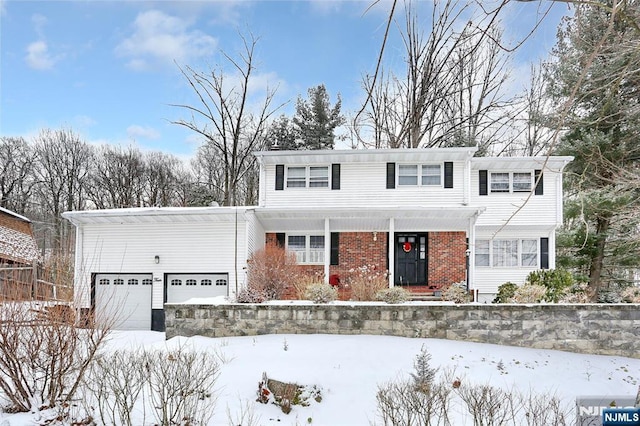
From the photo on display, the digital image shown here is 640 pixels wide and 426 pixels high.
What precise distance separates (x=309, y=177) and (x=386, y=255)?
3649 millimetres

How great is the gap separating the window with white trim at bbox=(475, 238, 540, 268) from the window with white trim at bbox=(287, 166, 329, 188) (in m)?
5.80

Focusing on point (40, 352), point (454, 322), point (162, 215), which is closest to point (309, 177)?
point (162, 215)

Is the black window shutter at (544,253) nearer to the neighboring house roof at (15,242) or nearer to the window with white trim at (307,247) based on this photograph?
the window with white trim at (307,247)

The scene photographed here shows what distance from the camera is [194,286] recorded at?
14672 millimetres

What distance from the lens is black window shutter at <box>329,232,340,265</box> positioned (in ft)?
52.9

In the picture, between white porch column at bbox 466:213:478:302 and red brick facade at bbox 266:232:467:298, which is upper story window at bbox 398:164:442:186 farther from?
red brick facade at bbox 266:232:467:298

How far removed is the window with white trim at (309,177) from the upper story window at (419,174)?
2.48 meters

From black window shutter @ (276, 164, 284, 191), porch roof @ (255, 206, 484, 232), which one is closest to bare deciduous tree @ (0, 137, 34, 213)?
black window shutter @ (276, 164, 284, 191)

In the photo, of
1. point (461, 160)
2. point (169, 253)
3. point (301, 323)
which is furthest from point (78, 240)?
point (461, 160)

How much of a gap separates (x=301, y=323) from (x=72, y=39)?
13.1 meters

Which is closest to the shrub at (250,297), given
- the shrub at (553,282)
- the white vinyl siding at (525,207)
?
the shrub at (553,282)

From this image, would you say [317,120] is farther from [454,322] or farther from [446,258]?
[454,322]

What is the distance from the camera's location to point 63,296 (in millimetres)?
6430

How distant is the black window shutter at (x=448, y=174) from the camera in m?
15.5
